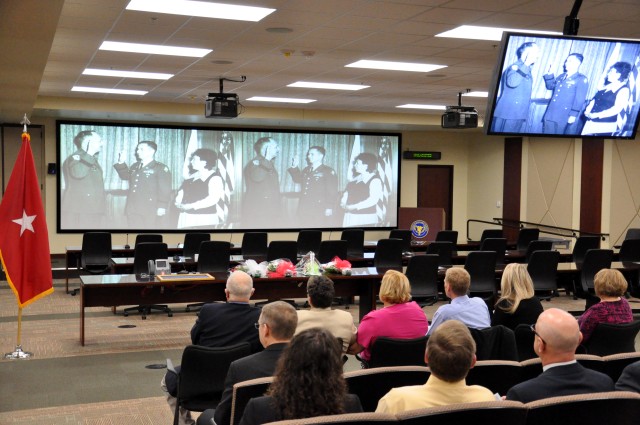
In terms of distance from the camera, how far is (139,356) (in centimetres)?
750

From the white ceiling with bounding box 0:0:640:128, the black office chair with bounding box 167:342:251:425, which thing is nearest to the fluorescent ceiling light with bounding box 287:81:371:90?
the white ceiling with bounding box 0:0:640:128

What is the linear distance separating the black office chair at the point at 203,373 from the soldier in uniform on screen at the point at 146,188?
476 inches

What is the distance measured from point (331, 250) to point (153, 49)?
4.06 m

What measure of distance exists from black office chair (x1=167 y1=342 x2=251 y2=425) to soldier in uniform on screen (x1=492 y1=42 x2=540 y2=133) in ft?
6.81

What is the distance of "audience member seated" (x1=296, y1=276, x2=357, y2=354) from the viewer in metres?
4.85

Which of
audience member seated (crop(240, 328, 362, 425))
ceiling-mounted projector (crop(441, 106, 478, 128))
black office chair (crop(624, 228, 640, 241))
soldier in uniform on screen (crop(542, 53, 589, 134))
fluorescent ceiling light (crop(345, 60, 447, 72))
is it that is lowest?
black office chair (crop(624, 228, 640, 241))

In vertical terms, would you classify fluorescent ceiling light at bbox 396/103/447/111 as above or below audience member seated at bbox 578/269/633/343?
above

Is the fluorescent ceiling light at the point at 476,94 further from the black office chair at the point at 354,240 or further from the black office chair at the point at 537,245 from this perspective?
the black office chair at the point at 354,240

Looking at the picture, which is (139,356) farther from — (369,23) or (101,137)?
(101,137)

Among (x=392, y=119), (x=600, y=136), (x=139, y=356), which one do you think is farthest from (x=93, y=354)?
(x=392, y=119)

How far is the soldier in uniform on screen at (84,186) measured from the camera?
50.7ft

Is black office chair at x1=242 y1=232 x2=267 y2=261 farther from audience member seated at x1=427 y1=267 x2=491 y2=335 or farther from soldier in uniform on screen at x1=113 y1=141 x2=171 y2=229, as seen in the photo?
audience member seated at x1=427 y1=267 x2=491 y2=335

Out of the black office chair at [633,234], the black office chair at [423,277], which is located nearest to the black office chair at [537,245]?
the black office chair at [633,234]

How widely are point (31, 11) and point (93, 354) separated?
12.5ft
